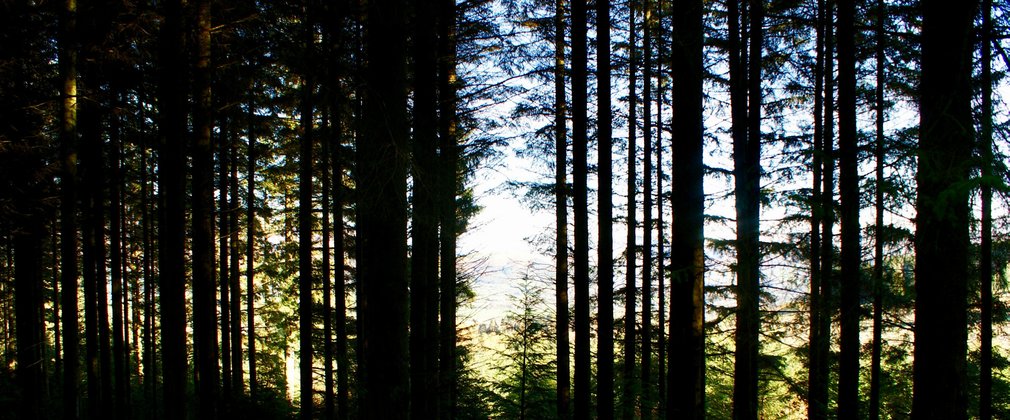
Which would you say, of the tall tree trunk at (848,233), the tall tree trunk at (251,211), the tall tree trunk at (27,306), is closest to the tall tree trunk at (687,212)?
the tall tree trunk at (848,233)

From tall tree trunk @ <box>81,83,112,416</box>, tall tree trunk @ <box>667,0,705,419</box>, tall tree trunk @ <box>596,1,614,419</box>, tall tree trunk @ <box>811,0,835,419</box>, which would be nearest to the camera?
tall tree trunk @ <box>667,0,705,419</box>

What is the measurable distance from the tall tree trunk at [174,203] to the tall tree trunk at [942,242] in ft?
29.4

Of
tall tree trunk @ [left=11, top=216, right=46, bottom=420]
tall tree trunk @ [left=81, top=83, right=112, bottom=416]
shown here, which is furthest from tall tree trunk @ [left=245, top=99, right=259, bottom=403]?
tall tree trunk @ [left=11, top=216, right=46, bottom=420]

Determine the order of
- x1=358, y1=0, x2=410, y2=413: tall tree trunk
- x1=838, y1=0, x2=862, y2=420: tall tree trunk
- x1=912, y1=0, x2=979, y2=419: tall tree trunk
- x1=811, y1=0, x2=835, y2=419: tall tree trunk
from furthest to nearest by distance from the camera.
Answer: x1=811, y1=0, x2=835, y2=419: tall tree trunk < x1=838, y1=0, x2=862, y2=420: tall tree trunk < x1=358, y1=0, x2=410, y2=413: tall tree trunk < x1=912, y1=0, x2=979, y2=419: tall tree trunk

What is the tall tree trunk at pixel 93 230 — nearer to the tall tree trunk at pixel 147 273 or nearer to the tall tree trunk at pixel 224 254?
the tall tree trunk at pixel 224 254

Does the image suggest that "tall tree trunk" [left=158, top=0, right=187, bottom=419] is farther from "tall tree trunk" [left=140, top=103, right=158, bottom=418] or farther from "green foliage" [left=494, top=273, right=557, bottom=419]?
"tall tree trunk" [left=140, top=103, right=158, bottom=418]

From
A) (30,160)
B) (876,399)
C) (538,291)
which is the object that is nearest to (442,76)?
(538,291)

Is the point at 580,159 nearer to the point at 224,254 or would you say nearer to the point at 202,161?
the point at 202,161

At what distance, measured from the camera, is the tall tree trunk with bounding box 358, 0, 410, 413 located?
438cm

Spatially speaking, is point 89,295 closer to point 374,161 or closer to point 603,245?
point 374,161

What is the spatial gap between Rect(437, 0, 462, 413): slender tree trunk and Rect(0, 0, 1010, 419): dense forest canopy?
0.24ft

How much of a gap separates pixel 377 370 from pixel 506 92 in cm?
563

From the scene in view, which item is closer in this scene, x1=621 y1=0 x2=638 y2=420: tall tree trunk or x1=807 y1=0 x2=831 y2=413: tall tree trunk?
x1=807 y1=0 x2=831 y2=413: tall tree trunk

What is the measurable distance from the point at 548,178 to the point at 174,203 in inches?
281
